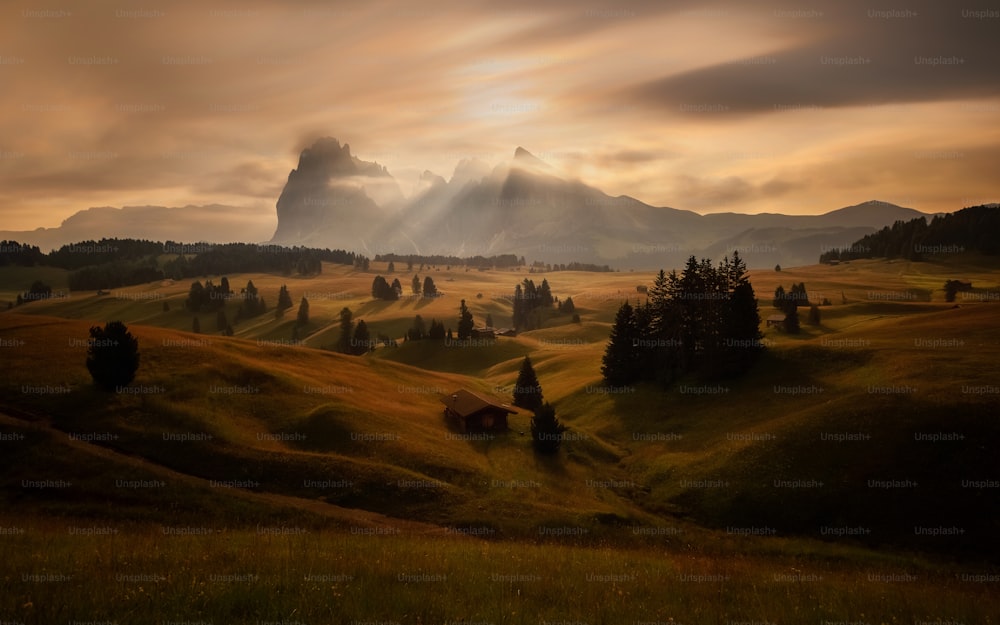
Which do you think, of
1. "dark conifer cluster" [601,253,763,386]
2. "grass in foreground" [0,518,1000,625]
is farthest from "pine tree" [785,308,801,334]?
"grass in foreground" [0,518,1000,625]

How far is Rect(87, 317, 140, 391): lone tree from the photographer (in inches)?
1999

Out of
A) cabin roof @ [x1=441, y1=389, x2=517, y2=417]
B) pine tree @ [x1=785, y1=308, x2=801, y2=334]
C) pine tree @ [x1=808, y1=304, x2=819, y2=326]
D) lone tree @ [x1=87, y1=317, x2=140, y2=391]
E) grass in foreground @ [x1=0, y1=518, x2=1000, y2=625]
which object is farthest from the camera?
pine tree @ [x1=808, y1=304, x2=819, y2=326]

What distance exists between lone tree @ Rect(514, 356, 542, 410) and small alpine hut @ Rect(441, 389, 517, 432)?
47.4 feet

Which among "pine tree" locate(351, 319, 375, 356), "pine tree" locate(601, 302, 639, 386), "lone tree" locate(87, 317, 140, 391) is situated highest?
"lone tree" locate(87, 317, 140, 391)

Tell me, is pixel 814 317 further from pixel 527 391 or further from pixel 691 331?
pixel 527 391

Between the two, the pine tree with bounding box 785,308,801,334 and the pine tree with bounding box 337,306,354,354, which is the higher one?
the pine tree with bounding box 785,308,801,334

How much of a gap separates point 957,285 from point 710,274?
342ft

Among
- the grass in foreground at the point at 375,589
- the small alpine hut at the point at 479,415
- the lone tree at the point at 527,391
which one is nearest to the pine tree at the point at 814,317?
the lone tree at the point at 527,391

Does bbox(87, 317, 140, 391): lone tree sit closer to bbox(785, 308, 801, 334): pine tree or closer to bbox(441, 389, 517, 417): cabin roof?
bbox(441, 389, 517, 417): cabin roof

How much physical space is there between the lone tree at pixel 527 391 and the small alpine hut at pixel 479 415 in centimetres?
1444

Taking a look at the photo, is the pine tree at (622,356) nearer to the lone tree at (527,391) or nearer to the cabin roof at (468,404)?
the lone tree at (527,391)

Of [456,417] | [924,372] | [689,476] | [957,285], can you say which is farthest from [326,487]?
[957,285]

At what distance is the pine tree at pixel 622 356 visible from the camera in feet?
260

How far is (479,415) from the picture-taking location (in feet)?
199
